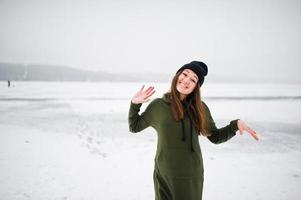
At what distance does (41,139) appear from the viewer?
7371mm

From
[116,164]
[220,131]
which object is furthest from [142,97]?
[116,164]

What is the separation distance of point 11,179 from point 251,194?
4.11m

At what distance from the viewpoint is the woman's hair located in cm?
205

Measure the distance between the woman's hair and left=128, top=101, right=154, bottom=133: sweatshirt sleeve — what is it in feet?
0.64

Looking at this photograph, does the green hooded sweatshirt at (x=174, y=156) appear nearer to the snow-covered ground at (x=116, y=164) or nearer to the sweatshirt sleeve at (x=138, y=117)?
the sweatshirt sleeve at (x=138, y=117)

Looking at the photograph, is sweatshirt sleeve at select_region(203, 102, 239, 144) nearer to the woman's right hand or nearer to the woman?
the woman

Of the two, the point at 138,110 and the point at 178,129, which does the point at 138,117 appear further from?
the point at 178,129

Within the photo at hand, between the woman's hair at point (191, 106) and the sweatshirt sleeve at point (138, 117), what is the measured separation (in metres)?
0.19

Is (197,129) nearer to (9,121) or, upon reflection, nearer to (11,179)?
(11,179)

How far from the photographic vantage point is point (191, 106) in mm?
2148

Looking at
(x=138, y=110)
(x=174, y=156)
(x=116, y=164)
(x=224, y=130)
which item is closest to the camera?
(x=174, y=156)

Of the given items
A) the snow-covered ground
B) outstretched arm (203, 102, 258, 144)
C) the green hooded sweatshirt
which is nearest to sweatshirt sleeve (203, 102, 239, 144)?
outstretched arm (203, 102, 258, 144)

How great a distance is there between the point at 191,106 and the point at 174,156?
437 millimetres

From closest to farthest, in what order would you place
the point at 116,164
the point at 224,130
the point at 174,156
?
1. the point at 174,156
2. the point at 224,130
3. the point at 116,164
